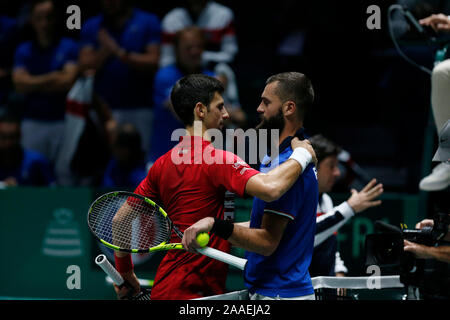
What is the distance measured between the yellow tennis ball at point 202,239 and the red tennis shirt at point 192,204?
0.99 ft

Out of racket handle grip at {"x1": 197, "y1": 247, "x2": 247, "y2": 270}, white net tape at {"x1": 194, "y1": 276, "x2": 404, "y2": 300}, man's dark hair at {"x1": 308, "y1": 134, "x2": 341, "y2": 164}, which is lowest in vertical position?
white net tape at {"x1": 194, "y1": 276, "x2": 404, "y2": 300}

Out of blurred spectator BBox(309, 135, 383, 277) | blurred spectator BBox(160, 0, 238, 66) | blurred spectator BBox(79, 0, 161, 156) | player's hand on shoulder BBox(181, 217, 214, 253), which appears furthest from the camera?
blurred spectator BBox(79, 0, 161, 156)

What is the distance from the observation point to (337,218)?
4.85m

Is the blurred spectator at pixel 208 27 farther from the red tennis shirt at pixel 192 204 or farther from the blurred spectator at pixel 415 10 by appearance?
the red tennis shirt at pixel 192 204

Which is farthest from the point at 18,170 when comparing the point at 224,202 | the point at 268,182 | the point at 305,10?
the point at 268,182

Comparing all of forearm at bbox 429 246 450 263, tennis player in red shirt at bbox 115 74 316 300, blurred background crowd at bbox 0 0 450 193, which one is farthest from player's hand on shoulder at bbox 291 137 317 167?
blurred background crowd at bbox 0 0 450 193

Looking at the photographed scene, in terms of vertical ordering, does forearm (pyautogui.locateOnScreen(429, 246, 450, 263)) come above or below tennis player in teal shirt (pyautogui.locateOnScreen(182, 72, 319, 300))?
below

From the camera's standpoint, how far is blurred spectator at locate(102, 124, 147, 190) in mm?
7062

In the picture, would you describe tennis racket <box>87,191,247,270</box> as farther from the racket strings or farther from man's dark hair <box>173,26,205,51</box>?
man's dark hair <box>173,26,205,51</box>

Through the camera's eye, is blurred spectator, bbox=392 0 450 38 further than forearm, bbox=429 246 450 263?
Yes

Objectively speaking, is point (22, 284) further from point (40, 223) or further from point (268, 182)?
point (268, 182)

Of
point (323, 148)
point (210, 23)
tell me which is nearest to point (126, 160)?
point (210, 23)

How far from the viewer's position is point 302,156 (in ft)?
11.2

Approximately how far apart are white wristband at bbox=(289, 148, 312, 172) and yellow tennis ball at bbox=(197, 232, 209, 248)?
0.59 meters
